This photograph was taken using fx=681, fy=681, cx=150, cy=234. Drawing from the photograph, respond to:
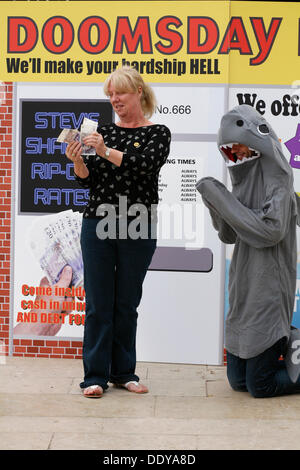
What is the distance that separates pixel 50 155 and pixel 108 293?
128cm

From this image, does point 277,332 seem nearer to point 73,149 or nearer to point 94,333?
point 94,333

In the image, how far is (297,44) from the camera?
4.54 meters

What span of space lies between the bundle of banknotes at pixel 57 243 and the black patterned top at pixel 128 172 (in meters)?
0.84

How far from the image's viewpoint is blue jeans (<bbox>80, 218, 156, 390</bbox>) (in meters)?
3.92

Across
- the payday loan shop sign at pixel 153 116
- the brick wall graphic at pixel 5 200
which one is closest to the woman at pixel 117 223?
the payday loan shop sign at pixel 153 116

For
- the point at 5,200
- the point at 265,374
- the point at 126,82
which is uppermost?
the point at 126,82

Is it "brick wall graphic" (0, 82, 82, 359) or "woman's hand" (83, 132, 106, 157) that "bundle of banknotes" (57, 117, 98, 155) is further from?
"brick wall graphic" (0, 82, 82, 359)

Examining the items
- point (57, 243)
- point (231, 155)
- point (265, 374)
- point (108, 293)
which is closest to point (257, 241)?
point (231, 155)

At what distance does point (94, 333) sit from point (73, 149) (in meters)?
1.08

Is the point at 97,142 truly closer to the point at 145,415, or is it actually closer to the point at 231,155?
the point at 231,155

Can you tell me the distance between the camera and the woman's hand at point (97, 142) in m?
3.68

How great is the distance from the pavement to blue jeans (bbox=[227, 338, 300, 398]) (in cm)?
6

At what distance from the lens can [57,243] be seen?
4.81 metres

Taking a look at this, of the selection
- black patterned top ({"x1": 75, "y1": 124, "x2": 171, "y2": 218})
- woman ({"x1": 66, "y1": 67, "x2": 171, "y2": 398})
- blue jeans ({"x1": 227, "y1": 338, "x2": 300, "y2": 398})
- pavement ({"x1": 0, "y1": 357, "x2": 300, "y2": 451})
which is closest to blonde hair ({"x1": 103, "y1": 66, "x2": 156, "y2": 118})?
woman ({"x1": 66, "y1": 67, "x2": 171, "y2": 398})
